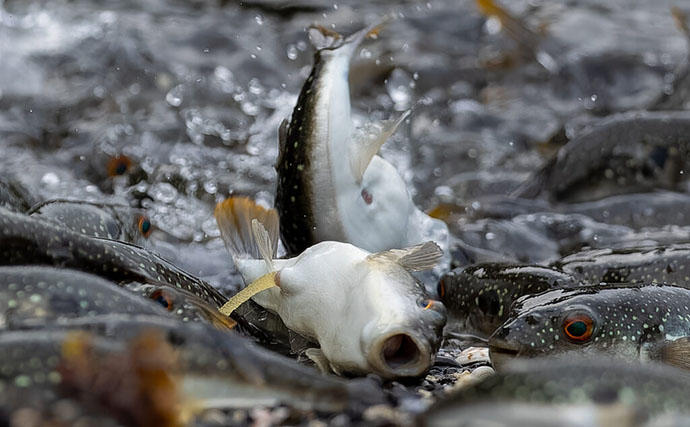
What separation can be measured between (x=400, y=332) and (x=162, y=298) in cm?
99

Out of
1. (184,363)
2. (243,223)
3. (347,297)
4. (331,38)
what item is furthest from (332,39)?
(184,363)

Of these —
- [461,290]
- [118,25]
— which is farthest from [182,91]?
[461,290]

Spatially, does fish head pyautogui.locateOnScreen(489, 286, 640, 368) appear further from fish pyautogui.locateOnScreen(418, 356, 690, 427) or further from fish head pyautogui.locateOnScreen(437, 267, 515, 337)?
fish pyautogui.locateOnScreen(418, 356, 690, 427)

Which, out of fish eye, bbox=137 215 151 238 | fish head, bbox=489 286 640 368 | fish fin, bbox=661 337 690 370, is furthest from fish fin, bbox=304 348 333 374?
fish eye, bbox=137 215 151 238

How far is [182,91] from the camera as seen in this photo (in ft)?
32.9

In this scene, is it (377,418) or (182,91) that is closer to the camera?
(377,418)

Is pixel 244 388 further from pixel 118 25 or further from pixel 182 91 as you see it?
pixel 118 25

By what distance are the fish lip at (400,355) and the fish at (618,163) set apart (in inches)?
172

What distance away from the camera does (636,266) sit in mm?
4910

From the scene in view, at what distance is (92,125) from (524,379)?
773 centimetres

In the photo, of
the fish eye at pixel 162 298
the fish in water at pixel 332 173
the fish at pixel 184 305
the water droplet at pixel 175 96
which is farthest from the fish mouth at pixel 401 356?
the water droplet at pixel 175 96

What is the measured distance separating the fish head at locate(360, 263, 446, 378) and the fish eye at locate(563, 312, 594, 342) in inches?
28.4

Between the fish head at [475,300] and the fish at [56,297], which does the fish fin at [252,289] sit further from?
the fish head at [475,300]

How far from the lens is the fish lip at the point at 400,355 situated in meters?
3.22
